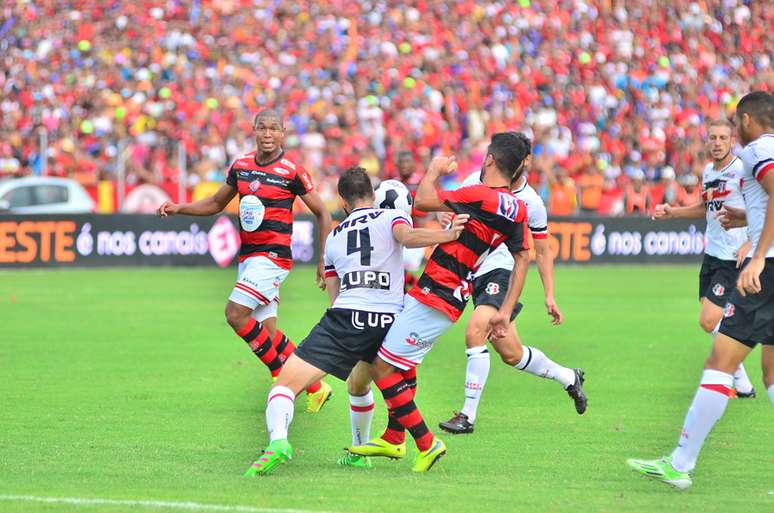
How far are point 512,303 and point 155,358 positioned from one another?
23.0ft

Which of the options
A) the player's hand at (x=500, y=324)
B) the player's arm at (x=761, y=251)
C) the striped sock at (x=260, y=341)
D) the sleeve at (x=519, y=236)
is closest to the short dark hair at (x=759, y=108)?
the player's arm at (x=761, y=251)

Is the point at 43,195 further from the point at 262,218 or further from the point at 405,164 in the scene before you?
the point at 262,218

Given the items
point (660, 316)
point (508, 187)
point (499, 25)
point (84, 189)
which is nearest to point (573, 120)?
point (499, 25)

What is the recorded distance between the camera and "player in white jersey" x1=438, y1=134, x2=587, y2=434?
10.1 meters

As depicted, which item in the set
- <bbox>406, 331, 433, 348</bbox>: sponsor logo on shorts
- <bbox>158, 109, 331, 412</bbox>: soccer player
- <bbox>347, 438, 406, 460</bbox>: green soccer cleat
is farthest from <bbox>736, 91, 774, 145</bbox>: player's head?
<bbox>158, 109, 331, 412</bbox>: soccer player

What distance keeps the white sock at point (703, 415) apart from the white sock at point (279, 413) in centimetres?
225

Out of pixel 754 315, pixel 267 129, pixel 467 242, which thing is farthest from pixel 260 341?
pixel 754 315

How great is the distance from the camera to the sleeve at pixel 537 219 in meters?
10.5

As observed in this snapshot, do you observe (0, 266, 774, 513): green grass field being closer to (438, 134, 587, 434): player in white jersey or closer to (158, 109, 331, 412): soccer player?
(438, 134, 587, 434): player in white jersey

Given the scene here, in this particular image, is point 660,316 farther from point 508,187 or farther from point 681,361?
point 508,187

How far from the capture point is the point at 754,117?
7.80 m

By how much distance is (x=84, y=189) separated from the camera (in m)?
30.4

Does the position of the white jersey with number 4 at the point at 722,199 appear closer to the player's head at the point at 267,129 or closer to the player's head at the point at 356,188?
the player's head at the point at 267,129

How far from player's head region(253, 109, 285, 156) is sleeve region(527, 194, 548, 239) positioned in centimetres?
221
